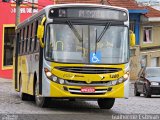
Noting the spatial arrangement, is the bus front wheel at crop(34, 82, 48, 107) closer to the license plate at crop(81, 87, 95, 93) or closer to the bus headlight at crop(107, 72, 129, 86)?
the license plate at crop(81, 87, 95, 93)

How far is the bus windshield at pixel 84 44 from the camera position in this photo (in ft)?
48.7

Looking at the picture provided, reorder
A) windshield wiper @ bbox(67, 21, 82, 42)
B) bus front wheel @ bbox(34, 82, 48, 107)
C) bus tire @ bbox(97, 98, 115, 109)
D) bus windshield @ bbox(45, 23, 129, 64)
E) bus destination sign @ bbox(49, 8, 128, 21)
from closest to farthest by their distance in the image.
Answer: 1. bus windshield @ bbox(45, 23, 129, 64)
2. windshield wiper @ bbox(67, 21, 82, 42)
3. bus destination sign @ bbox(49, 8, 128, 21)
4. bus front wheel @ bbox(34, 82, 48, 107)
5. bus tire @ bbox(97, 98, 115, 109)

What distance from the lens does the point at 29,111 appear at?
14844 mm

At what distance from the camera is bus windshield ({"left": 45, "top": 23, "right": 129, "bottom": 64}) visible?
14.9m

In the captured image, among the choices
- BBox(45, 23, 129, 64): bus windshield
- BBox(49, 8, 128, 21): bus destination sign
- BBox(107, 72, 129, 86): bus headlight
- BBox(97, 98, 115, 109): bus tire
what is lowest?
BBox(97, 98, 115, 109): bus tire

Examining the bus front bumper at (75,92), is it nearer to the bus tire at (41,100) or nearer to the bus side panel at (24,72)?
the bus tire at (41,100)

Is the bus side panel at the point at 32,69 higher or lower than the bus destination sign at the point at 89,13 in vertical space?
lower

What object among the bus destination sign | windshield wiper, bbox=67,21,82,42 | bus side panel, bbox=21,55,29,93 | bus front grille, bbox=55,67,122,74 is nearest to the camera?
bus front grille, bbox=55,67,122,74

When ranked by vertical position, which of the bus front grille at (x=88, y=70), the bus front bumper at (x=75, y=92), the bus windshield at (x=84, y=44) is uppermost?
the bus windshield at (x=84, y=44)

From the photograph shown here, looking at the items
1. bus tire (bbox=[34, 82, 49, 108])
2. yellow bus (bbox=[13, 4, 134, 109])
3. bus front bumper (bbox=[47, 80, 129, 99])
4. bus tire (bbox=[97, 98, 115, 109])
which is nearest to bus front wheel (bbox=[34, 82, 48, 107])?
bus tire (bbox=[34, 82, 49, 108])

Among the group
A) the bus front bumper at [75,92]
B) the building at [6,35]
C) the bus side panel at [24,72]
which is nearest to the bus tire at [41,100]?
the bus front bumper at [75,92]

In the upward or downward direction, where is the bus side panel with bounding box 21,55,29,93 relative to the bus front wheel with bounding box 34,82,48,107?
upward

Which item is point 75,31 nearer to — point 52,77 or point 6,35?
Answer: point 52,77

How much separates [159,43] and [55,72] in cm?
3830
